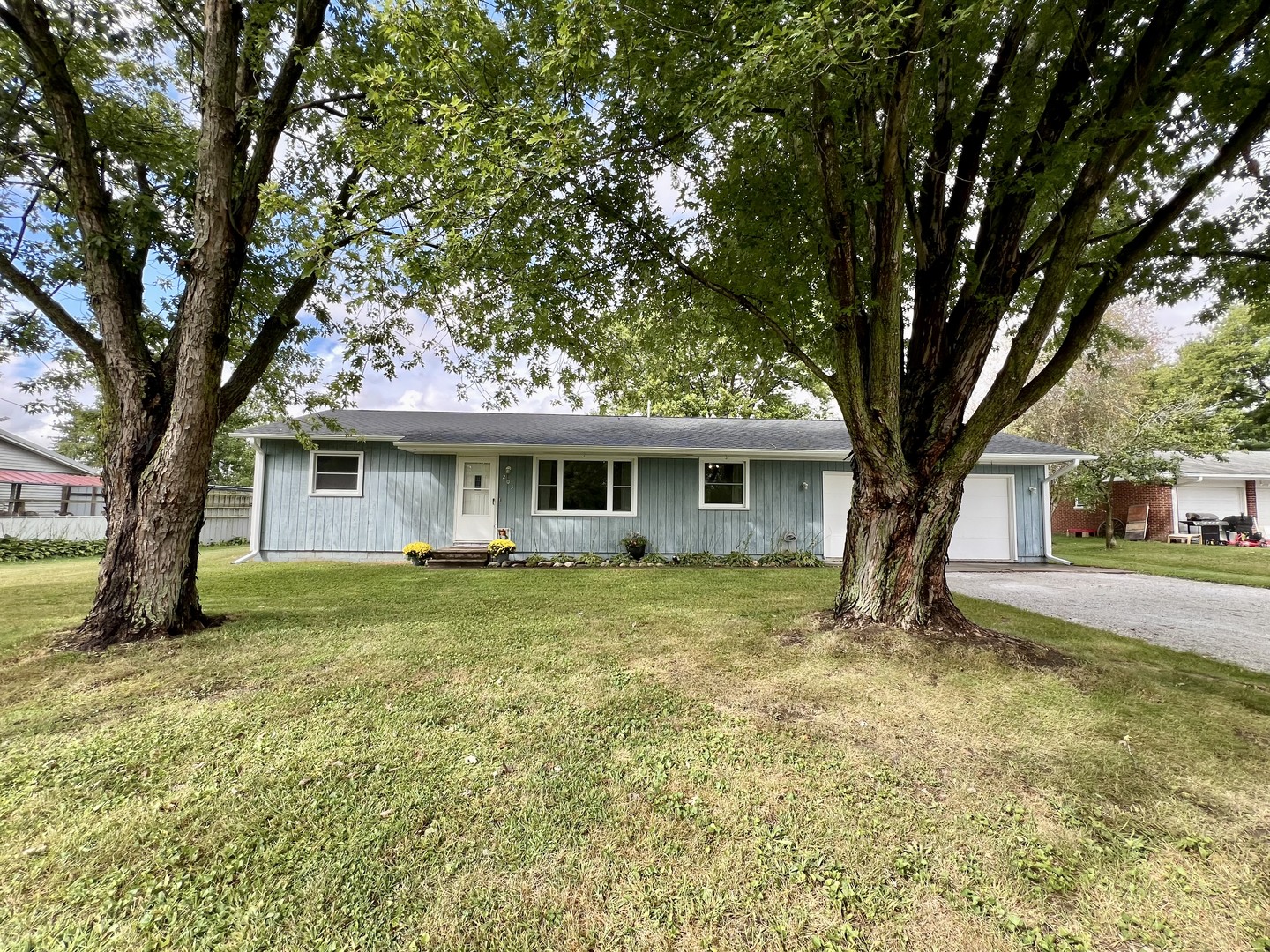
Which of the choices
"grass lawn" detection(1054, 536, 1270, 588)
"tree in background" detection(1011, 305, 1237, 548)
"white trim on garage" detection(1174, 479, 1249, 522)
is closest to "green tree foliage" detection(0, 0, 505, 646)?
"grass lawn" detection(1054, 536, 1270, 588)

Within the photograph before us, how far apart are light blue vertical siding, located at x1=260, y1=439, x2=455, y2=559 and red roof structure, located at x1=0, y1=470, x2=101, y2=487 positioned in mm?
10854

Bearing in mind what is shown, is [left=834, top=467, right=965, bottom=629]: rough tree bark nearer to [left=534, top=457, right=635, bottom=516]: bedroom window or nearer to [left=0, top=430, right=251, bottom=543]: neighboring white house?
[left=534, top=457, right=635, bottom=516]: bedroom window

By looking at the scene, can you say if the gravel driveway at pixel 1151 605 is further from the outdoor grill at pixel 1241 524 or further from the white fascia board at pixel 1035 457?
the outdoor grill at pixel 1241 524

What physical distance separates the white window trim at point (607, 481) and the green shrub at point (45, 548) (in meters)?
8.44

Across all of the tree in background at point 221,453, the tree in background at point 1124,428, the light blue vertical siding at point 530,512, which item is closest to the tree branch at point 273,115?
the light blue vertical siding at point 530,512

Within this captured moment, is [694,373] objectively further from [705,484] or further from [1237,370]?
[1237,370]

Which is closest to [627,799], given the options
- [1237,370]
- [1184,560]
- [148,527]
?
[148,527]

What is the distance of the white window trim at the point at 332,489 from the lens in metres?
10.4

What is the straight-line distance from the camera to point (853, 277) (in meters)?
4.50

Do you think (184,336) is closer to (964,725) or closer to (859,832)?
(859,832)

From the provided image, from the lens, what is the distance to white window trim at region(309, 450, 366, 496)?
10.4 meters

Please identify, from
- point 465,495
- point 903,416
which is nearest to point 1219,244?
point 903,416

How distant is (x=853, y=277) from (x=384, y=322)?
6227 millimetres

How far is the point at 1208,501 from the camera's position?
16.6 metres
